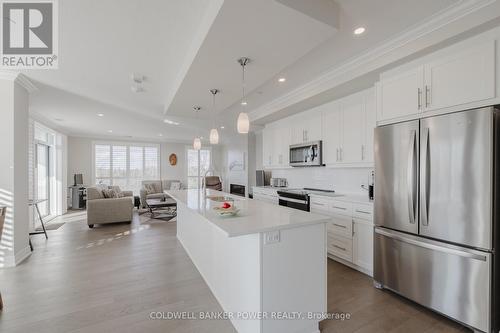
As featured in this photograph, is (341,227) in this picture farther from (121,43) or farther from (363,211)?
(121,43)

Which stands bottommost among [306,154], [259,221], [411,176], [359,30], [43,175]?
[259,221]

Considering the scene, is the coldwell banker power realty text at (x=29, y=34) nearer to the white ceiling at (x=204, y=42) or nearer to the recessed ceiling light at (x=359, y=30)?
the white ceiling at (x=204, y=42)

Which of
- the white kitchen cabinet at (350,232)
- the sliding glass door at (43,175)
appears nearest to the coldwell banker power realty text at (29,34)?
the white kitchen cabinet at (350,232)

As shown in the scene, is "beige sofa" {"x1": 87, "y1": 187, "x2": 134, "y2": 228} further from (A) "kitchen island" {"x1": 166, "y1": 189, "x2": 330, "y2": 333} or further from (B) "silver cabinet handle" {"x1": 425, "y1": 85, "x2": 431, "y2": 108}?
(B) "silver cabinet handle" {"x1": 425, "y1": 85, "x2": 431, "y2": 108}

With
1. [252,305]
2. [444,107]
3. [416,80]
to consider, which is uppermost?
[416,80]

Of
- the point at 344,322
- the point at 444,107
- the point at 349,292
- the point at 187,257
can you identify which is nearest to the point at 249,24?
the point at 444,107

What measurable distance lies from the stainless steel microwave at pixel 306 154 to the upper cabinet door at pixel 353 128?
1.35 feet

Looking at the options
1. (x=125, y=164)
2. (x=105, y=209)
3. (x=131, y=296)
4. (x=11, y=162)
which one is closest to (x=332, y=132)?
(x=131, y=296)

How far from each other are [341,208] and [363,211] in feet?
1.08

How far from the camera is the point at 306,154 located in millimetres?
4016

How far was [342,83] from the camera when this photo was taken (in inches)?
110

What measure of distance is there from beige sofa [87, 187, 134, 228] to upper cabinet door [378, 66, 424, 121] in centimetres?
554

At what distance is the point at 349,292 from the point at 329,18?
2.64m

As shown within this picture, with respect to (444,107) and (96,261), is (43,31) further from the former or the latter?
(444,107)
